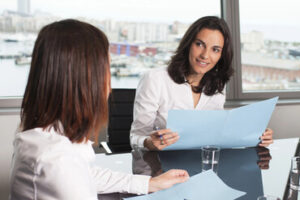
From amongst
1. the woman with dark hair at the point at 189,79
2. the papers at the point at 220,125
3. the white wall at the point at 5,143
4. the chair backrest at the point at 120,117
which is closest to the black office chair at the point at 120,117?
the chair backrest at the point at 120,117

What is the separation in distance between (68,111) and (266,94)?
292cm

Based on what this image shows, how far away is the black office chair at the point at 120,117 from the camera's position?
2271 mm

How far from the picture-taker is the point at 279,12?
3.60 metres

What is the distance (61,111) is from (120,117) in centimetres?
135

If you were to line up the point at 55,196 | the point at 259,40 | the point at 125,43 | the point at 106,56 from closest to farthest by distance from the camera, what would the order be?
the point at 55,196 → the point at 106,56 → the point at 125,43 → the point at 259,40

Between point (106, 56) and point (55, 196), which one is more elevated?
point (106, 56)

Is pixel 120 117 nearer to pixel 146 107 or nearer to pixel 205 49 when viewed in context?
pixel 146 107

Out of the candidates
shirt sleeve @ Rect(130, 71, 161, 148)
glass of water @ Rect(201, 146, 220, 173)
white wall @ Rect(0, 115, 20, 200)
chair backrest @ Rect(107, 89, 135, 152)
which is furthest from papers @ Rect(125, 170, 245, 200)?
white wall @ Rect(0, 115, 20, 200)

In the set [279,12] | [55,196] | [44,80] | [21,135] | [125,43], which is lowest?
[55,196]

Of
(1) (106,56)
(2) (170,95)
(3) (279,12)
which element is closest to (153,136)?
(2) (170,95)

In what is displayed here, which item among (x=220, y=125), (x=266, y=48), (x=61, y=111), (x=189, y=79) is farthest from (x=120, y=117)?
(x=266, y=48)

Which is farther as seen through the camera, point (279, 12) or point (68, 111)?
point (279, 12)

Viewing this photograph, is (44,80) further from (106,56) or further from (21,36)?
(21,36)

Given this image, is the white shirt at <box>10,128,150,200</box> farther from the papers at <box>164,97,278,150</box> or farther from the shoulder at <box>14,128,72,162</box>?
the papers at <box>164,97,278,150</box>
